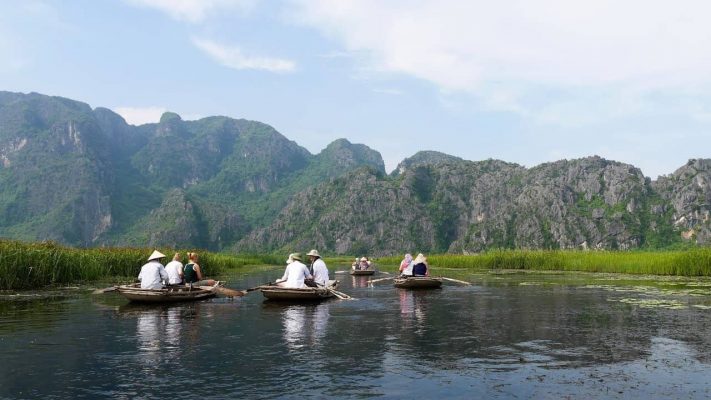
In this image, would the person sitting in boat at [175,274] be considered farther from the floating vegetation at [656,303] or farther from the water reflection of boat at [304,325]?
the floating vegetation at [656,303]

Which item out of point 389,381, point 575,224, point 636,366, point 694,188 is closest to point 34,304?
point 389,381

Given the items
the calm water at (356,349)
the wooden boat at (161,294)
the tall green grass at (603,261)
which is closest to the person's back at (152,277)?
the wooden boat at (161,294)

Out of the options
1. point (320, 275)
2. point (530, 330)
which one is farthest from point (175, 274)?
point (530, 330)

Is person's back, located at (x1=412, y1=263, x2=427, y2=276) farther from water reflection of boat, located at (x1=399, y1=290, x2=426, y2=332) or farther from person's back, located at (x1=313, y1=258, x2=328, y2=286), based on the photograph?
person's back, located at (x1=313, y1=258, x2=328, y2=286)

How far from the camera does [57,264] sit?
1092 inches

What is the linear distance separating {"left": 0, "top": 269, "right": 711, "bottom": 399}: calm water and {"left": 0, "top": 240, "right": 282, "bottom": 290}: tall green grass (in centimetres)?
251

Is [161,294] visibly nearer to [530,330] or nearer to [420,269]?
[530,330]

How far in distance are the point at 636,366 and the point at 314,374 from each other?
6.54 metres

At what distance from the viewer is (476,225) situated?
569 ft

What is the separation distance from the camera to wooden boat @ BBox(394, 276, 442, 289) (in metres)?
30.2

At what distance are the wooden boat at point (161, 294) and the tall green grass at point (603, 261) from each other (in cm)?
3108

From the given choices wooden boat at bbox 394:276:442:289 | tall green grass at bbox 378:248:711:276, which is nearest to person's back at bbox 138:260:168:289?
wooden boat at bbox 394:276:442:289

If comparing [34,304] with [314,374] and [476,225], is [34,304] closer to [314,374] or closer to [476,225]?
[314,374]

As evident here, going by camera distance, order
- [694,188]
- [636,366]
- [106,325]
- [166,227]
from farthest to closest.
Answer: [166,227] < [694,188] < [106,325] < [636,366]
